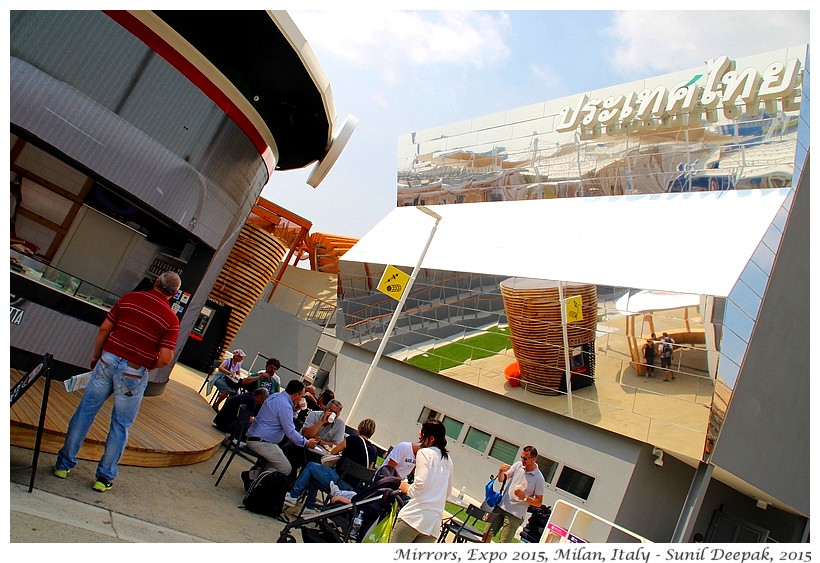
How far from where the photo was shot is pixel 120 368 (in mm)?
5320

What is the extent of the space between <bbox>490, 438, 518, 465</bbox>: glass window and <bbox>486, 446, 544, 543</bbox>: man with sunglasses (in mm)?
5498

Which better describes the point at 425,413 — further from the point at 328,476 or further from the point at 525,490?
the point at 328,476

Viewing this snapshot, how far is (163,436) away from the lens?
7.78 meters

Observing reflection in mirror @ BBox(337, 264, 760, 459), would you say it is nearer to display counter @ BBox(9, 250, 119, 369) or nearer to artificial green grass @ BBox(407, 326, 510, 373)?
artificial green grass @ BBox(407, 326, 510, 373)

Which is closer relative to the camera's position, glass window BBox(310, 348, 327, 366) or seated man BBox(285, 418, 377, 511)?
seated man BBox(285, 418, 377, 511)

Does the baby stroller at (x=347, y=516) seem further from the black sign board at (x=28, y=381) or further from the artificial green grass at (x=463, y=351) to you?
the artificial green grass at (x=463, y=351)

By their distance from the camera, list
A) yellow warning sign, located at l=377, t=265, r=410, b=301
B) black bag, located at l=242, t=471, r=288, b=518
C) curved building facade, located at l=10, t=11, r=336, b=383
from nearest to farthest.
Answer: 1. black bag, located at l=242, t=471, r=288, b=518
2. curved building facade, located at l=10, t=11, r=336, b=383
3. yellow warning sign, located at l=377, t=265, r=410, b=301

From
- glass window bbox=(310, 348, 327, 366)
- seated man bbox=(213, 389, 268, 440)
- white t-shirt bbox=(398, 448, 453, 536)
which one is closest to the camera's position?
white t-shirt bbox=(398, 448, 453, 536)

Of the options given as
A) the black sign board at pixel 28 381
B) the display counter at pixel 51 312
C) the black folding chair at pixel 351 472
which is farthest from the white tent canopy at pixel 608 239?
the black sign board at pixel 28 381

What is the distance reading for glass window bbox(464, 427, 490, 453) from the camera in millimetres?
14719

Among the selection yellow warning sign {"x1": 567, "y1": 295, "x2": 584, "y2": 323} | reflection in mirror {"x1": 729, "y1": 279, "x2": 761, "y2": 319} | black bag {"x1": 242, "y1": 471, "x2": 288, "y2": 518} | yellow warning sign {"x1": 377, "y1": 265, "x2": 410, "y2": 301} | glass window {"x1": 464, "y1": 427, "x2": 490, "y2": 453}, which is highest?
reflection in mirror {"x1": 729, "y1": 279, "x2": 761, "y2": 319}

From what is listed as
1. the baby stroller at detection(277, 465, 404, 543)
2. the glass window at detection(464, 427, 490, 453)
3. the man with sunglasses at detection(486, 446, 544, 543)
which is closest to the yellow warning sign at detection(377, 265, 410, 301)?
the glass window at detection(464, 427, 490, 453)

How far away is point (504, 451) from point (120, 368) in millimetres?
10274
